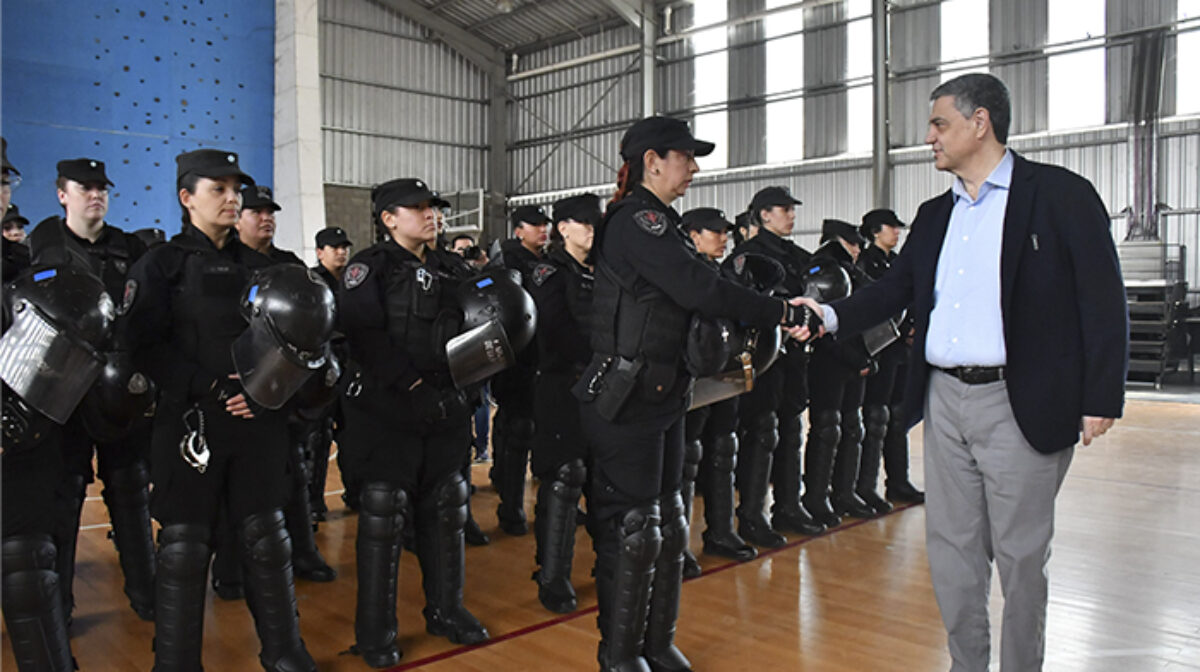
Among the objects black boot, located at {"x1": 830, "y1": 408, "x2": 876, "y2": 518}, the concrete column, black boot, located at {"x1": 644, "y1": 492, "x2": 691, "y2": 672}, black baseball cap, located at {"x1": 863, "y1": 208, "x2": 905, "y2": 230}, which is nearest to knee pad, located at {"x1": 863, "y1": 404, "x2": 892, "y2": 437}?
black boot, located at {"x1": 830, "y1": 408, "x2": 876, "y2": 518}

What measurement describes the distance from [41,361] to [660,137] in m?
1.92

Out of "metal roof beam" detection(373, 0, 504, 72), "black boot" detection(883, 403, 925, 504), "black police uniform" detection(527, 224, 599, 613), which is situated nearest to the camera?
"black police uniform" detection(527, 224, 599, 613)

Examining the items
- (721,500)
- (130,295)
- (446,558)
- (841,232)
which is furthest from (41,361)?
(841,232)

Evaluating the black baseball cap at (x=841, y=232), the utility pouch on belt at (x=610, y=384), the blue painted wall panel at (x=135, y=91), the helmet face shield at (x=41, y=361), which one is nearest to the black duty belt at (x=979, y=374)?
the utility pouch on belt at (x=610, y=384)

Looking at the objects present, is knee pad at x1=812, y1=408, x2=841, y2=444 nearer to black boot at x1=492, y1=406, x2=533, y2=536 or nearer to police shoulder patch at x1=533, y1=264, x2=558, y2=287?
black boot at x1=492, y1=406, x2=533, y2=536

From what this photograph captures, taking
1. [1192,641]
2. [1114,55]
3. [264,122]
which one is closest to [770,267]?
[1192,641]

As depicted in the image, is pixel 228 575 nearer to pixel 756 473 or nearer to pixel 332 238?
pixel 332 238

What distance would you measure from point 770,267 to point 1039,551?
183 centimetres

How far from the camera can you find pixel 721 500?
14.7 feet

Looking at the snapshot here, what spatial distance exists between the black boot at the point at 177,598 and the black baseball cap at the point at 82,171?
6.59 feet

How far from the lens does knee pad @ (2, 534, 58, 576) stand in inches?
101

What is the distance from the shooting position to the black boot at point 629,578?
2.79 meters

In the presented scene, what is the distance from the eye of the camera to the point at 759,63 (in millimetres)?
16562

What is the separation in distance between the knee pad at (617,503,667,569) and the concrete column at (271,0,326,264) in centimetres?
549
